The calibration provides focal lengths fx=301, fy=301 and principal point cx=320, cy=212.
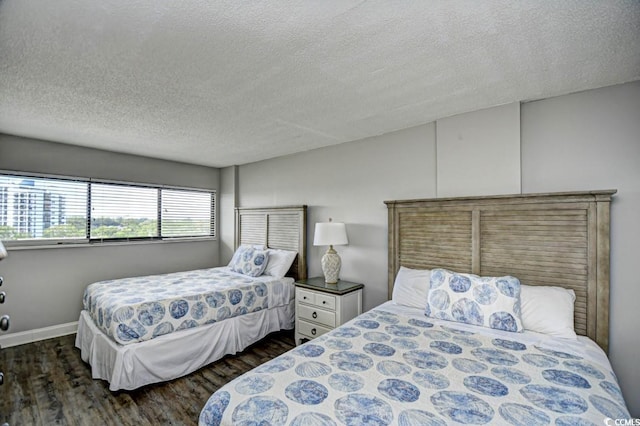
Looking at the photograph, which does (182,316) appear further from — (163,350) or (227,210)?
(227,210)

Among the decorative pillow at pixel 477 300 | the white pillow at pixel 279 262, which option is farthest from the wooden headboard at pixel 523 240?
the white pillow at pixel 279 262

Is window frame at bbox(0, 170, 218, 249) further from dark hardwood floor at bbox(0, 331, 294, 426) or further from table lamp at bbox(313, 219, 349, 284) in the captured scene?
table lamp at bbox(313, 219, 349, 284)

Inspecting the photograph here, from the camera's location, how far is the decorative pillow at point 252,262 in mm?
4008

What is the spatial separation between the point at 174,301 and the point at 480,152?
3.17 meters

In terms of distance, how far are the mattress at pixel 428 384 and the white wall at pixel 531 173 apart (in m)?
0.59

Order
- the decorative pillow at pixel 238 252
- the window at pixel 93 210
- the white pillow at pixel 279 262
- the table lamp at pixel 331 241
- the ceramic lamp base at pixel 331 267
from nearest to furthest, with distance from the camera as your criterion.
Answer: the table lamp at pixel 331 241 < the ceramic lamp base at pixel 331 267 < the window at pixel 93 210 < the white pillow at pixel 279 262 < the decorative pillow at pixel 238 252

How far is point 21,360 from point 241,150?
3.24 meters

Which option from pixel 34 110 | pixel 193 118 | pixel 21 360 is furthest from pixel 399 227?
pixel 21 360

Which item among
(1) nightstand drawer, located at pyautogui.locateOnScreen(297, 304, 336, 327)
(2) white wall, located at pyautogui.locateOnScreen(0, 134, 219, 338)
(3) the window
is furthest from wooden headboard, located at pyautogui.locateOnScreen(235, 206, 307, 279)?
(2) white wall, located at pyautogui.locateOnScreen(0, 134, 219, 338)

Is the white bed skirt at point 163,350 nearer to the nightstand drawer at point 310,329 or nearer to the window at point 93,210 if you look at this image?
the nightstand drawer at point 310,329

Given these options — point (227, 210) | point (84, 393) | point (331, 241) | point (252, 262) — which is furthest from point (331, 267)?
point (227, 210)

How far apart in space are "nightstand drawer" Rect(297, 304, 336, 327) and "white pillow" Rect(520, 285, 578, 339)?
67.0 inches

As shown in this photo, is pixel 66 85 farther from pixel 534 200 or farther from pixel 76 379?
pixel 534 200

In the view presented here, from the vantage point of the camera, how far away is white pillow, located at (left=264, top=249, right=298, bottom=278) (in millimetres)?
3967
